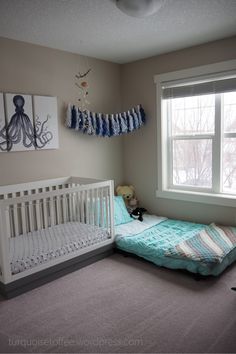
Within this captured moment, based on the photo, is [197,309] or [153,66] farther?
[153,66]

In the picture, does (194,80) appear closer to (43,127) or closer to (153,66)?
(153,66)

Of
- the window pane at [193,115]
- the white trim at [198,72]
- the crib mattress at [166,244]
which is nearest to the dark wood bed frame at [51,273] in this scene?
the crib mattress at [166,244]

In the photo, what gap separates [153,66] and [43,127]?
5.30 feet

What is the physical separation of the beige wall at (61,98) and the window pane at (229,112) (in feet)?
4.93

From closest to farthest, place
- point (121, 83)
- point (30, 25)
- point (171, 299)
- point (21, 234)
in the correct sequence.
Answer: point (171, 299) → point (30, 25) → point (21, 234) → point (121, 83)

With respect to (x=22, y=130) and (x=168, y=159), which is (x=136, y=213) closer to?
(x=168, y=159)

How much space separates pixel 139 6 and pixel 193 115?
1678mm

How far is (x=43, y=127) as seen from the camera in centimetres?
325

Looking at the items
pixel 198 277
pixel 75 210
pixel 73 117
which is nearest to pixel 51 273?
pixel 75 210

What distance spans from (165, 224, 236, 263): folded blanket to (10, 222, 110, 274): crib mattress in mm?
777

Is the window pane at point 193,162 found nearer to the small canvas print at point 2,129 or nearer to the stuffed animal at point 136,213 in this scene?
the stuffed animal at point 136,213

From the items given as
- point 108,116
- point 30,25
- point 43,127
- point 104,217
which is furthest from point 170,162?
point 30,25

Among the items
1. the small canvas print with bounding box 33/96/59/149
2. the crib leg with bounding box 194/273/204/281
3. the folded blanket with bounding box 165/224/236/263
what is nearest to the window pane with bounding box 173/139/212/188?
the folded blanket with bounding box 165/224/236/263

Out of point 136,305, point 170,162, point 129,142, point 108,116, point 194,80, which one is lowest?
point 136,305
